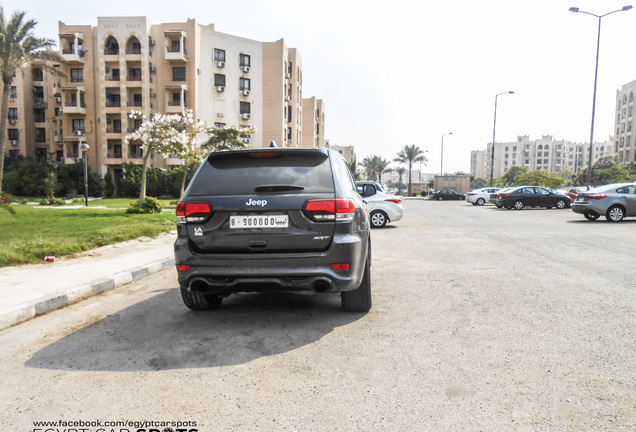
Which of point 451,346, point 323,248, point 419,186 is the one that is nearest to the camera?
point 451,346

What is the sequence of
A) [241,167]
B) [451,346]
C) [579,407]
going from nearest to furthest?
[579,407] → [451,346] → [241,167]

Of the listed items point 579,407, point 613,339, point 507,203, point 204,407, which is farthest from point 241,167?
point 507,203

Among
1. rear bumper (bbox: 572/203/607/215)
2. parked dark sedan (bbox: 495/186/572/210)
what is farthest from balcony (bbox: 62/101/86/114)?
rear bumper (bbox: 572/203/607/215)

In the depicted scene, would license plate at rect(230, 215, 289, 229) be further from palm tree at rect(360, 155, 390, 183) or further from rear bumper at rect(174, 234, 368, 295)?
palm tree at rect(360, 155, 390, 183)

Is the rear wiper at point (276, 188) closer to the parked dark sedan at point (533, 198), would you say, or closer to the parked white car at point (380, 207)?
the parked white car at point (380, 207)

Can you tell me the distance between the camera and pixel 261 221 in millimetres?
4078

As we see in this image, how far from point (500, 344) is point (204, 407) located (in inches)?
97.1

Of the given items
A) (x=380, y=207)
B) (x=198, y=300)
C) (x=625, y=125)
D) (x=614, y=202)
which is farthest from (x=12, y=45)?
(x=625, y=125)

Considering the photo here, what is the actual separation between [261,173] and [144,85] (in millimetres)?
49404

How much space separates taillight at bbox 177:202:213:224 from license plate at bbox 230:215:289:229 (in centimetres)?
27

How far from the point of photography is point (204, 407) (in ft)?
8.98

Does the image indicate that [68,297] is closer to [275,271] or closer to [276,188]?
[275,271]

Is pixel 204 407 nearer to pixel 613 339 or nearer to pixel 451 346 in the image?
pixel 451 346

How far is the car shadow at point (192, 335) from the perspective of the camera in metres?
3.52
